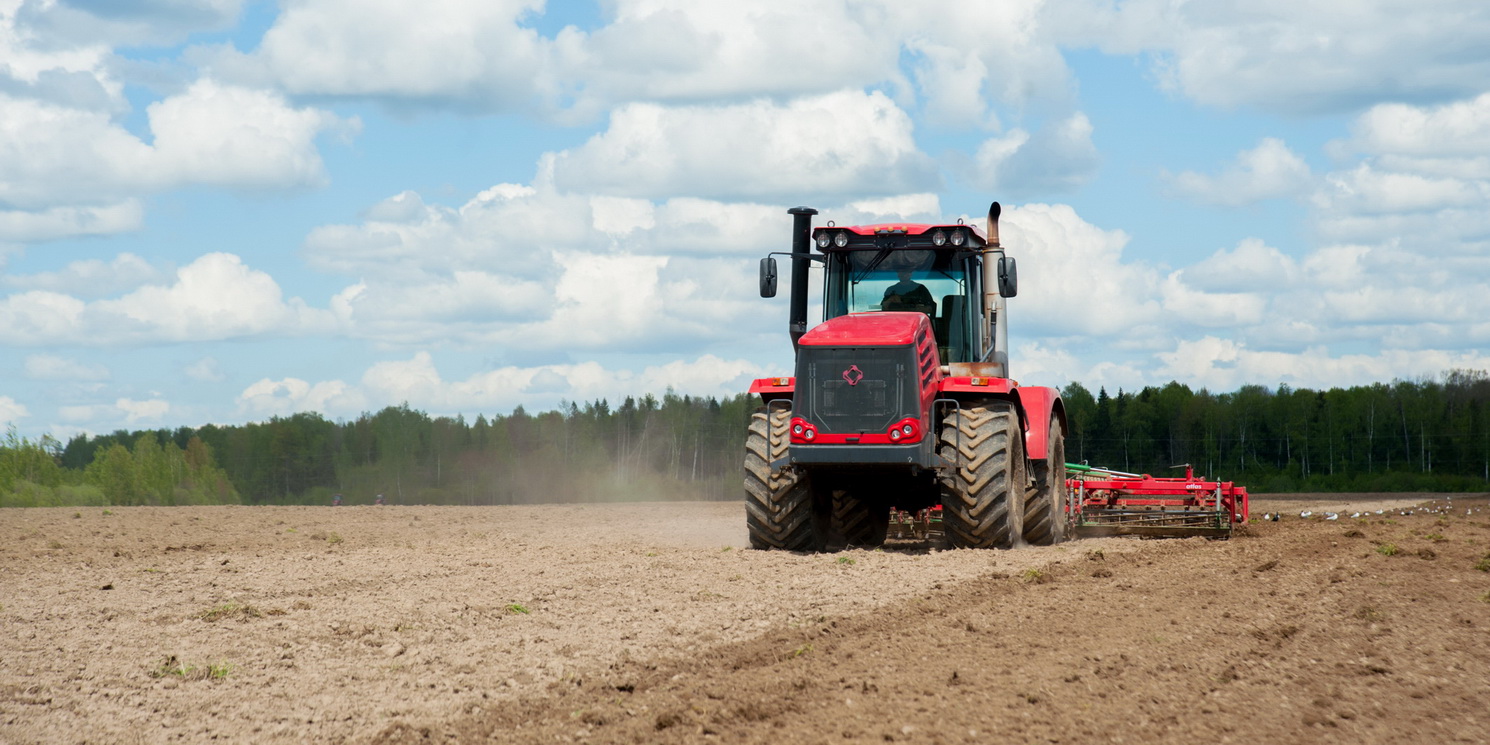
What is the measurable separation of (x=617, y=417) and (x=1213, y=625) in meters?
79.5

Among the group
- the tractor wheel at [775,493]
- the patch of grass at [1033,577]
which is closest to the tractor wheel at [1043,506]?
the tractor wheel at [775,493]

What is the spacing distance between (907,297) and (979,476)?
265 cm

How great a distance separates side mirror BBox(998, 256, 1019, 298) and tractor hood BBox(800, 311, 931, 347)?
103cm

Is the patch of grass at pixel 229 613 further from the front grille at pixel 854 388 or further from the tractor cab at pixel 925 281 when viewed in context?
the tractor cab at pixel 925 281

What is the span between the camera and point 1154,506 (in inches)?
716

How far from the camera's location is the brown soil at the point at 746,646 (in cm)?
655

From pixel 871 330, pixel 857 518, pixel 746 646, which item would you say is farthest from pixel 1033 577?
pixel 746 646

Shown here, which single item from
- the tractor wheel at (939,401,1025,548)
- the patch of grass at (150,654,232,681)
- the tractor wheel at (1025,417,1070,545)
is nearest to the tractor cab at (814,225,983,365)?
the tractor wheel at (939,401,1025,548)

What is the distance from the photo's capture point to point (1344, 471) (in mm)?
78188

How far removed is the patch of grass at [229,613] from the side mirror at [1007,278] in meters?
8.71

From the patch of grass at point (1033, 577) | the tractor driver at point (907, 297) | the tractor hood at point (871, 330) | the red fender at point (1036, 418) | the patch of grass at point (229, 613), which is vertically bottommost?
the patch of grass at point (229, 613)

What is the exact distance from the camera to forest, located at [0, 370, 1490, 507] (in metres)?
70.4

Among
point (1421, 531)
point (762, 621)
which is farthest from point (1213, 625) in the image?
point (1421, 531)

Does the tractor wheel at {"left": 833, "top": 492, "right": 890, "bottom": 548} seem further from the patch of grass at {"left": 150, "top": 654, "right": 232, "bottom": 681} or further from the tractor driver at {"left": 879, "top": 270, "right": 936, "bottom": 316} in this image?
the patch of grass at {"left": 150, "top": 654, "right": 232, "bottom": 681}
